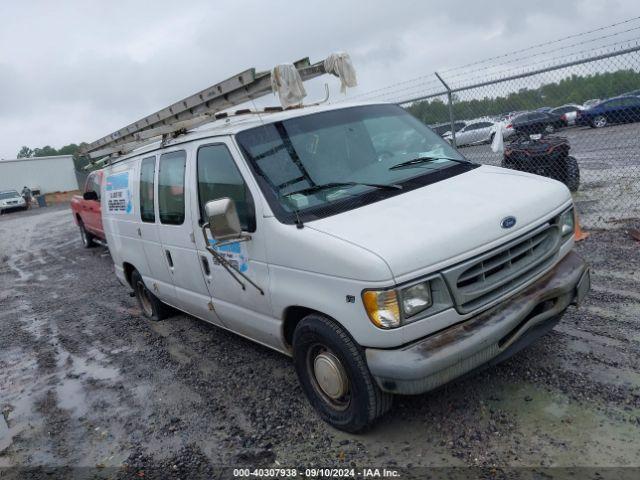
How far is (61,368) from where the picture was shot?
17.2ft

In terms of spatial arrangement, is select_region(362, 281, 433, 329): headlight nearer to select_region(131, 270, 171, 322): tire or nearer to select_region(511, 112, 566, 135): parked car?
select_region(131, 270, 171, 322): tire

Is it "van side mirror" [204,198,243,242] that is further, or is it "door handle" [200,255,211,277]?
"door handle" [200,255,211,277]

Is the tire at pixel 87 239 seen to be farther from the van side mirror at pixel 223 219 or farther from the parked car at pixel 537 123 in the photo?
the van side mirror at pixel 223 219

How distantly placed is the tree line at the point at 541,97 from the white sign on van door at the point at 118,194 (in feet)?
13.0

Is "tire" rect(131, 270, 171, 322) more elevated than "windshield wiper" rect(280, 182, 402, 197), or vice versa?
"windshield wiper" rect(280, 182, 402, 197)

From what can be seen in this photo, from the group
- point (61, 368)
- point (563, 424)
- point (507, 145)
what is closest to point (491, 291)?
point (563, 424)

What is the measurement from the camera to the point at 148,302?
6258 mm

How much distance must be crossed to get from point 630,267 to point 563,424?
9.80 ft

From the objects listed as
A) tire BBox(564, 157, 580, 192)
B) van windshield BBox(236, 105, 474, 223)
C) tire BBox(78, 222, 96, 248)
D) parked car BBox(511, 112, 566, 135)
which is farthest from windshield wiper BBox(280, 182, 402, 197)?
tire BBox(78, 222, 96, 248)

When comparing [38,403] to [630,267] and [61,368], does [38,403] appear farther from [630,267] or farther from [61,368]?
[630,267]

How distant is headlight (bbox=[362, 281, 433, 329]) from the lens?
271 centimetres

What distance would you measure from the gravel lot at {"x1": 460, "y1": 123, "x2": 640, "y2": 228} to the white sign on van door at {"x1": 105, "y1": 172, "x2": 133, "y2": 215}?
5.96 meters

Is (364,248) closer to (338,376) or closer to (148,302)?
(338,376)

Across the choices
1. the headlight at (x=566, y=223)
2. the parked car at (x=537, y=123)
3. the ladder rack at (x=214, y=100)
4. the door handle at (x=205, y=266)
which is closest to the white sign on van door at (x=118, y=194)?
the ladder rack at (x=214, y=100)
